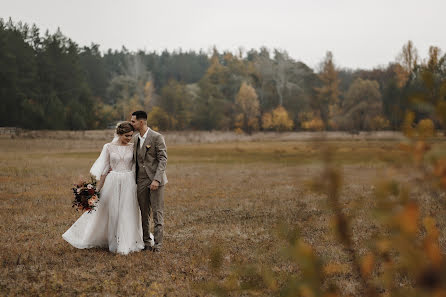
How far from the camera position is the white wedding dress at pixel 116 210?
804 cm

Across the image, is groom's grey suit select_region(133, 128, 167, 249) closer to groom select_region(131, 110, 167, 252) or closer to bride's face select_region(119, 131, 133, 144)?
groom select_region(131, 110, 167, 252)

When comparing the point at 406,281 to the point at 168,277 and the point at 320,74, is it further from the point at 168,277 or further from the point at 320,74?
the point at 320,74

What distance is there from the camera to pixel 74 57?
70.9 metres

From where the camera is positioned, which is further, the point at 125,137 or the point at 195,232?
the point at 195,232

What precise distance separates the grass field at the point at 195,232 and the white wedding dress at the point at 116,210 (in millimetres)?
290

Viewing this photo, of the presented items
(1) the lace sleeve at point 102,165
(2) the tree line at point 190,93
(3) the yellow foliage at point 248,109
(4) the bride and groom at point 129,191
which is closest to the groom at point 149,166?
(4) the bride and groom at point 129,191

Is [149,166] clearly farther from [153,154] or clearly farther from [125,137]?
[125,137]

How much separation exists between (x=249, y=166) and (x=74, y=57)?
5279cm

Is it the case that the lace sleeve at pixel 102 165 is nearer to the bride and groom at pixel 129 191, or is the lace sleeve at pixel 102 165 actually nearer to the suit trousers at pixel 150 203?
the bride and groom at pixel 129 191

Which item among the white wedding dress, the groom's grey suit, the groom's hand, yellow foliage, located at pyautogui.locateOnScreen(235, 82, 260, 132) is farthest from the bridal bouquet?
yellow foliage, located at pyautogui.locateOnScreen(235, 82, 260, 132)

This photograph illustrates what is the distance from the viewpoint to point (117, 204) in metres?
8.12

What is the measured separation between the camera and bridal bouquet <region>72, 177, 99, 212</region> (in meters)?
7.91

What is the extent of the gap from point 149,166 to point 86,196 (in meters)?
1.30

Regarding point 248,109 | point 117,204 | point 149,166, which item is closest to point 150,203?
point 117,204
